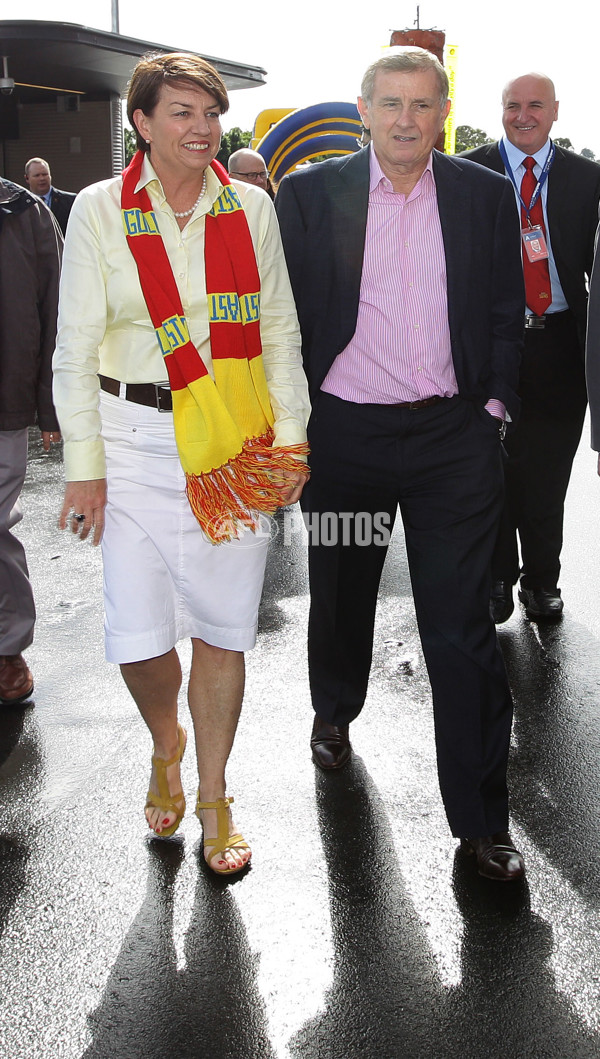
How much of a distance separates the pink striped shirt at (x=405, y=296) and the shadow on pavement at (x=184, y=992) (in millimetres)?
1605

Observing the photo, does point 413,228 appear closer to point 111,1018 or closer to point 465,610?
point 465,610

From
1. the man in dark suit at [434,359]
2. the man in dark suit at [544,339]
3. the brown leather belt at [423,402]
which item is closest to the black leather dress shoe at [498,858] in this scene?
the man in dark suit at [434,359]

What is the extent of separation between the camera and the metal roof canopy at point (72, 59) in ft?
55.6

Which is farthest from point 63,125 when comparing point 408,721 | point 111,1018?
point 111,1018

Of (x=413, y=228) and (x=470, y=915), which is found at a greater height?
(x=413, y=228)

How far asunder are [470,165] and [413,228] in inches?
11.0

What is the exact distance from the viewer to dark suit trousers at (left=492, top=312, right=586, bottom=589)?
16.3ft

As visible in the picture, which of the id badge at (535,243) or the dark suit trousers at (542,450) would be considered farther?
the dark suit trousers at (542,450)

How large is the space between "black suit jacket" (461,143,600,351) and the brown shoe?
286cm

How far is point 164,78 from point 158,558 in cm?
130

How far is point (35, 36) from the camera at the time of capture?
55.5 feet

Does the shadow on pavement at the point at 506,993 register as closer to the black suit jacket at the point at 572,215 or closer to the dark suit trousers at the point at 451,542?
the dark suit trousers at the point at 451,542

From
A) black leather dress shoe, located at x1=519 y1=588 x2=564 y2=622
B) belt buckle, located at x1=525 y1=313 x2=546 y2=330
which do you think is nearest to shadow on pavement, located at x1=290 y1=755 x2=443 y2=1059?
black leather dress shoe, located at x1=519 y1=588 x2=564 y2=622

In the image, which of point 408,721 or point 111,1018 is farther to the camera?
point 408,721
